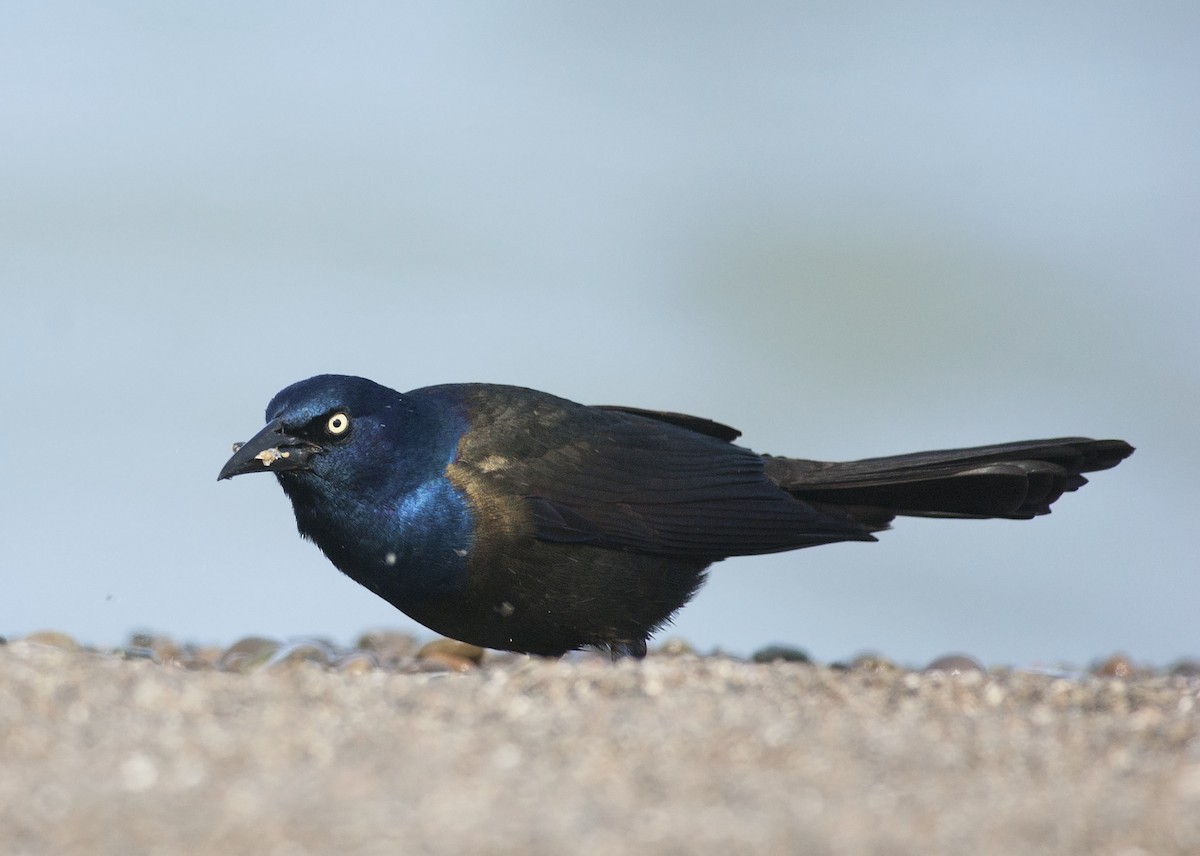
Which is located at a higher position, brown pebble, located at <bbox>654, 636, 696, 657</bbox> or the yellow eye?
the yellow eye

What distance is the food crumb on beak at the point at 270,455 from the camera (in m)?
4.82

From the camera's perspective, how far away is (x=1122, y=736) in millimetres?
3533

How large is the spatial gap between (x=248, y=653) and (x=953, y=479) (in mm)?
3265

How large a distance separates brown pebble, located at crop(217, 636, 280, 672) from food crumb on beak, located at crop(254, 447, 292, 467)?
64.0 inches

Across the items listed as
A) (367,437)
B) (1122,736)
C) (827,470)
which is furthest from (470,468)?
(1122,736)

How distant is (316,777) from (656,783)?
68 centimetres

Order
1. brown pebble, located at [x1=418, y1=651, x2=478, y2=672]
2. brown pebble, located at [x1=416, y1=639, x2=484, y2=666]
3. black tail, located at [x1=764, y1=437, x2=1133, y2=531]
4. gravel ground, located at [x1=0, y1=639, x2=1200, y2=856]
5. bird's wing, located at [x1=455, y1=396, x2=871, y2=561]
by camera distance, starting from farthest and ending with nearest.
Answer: brown pebble, located at [x1=416, y1=639, x2=484, y2=666] < brown pebble, located at [x1=418, y1=651, x2=478, y2=672] < black tail, located at [x1=764, y1=437, x2=1133, y2=531] < bird's wing, located at [x1=455, y1=396, x2=871, y2=561] < gravel ground, located at [x1=0, y1=639, x2=1200, y2=856]

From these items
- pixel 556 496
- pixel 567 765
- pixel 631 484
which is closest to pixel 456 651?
pixel 631 484

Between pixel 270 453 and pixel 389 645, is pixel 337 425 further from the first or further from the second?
pixel 389 645

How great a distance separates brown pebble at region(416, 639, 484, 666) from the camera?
665 centimetres

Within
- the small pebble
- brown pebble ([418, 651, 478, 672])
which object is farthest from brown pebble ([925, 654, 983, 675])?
brown pebble ([418, 651, 478, 672])

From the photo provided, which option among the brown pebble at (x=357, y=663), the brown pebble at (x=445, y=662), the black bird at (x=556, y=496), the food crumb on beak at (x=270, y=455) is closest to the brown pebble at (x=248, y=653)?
the brown pebble at (x=357, y=663)

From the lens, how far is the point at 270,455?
483 cm

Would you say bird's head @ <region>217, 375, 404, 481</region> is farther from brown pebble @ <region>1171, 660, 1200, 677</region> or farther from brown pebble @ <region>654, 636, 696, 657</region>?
brown pebble @ <region>1171, 660, 1200, 677</region>
